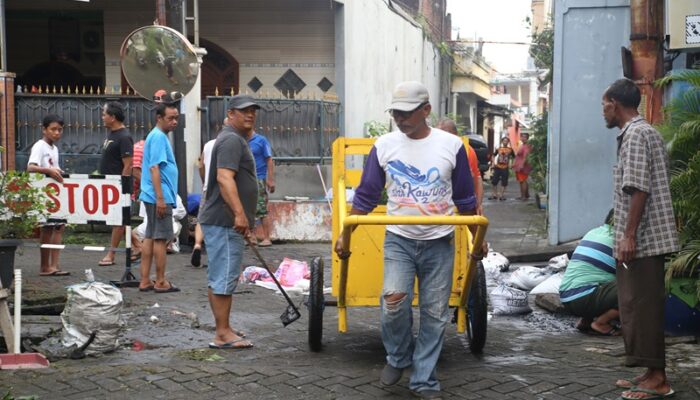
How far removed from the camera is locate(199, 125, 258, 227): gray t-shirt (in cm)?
637

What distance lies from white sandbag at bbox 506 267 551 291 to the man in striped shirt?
1.73 metres

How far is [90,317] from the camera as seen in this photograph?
Answer: 6.09 metres

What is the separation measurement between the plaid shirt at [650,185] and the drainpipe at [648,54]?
3.62 m

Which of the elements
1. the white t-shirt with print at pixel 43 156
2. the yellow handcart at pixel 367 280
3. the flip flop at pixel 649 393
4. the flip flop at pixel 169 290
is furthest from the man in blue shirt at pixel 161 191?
the flip flop at pixel 649 393

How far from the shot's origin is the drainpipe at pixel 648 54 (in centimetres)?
872

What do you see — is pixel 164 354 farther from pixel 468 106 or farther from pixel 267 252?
pixel 468 106

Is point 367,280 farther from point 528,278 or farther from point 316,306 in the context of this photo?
point 528,278

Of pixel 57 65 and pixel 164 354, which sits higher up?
pixel 57 65

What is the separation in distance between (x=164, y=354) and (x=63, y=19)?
12.3 meters

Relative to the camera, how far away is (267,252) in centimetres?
1202

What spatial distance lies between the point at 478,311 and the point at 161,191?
3530 mm

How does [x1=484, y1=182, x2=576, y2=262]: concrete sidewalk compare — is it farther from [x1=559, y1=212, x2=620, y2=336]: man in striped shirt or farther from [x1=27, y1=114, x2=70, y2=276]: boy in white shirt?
[x1=27, y1=114, x2=70, y2=276]: boy in white shirt

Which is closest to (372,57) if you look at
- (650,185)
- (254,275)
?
(254,275)

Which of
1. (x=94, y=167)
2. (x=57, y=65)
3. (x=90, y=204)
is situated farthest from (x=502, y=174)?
(x=90, y=204)
